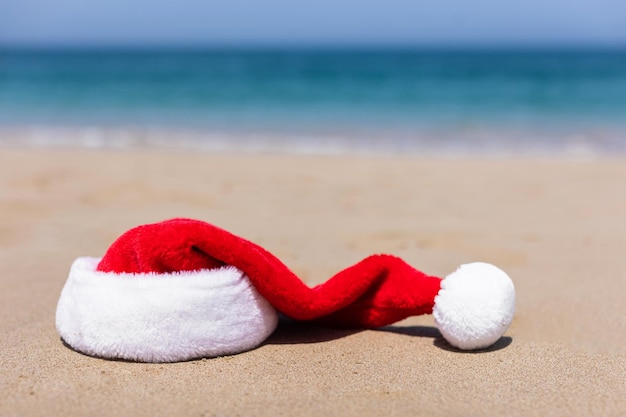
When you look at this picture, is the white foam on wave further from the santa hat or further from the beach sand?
the santa hat

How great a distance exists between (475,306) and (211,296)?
35.2 inches

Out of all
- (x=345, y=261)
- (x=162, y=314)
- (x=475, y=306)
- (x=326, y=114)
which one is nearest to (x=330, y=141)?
(x=326, y=114)

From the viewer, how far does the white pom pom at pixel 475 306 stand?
7.72ft

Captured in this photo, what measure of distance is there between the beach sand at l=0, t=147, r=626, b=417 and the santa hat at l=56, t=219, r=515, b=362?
0.08m

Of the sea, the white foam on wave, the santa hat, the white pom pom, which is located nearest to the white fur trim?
the santa hat

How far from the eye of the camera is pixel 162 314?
222 cm

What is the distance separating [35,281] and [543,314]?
2.37 meters

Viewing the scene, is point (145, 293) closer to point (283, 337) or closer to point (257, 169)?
point (283, 337)

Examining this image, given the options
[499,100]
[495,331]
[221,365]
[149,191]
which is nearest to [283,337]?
[221,365]

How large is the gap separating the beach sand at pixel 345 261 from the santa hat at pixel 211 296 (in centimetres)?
8

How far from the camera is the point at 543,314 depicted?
2.98 meters

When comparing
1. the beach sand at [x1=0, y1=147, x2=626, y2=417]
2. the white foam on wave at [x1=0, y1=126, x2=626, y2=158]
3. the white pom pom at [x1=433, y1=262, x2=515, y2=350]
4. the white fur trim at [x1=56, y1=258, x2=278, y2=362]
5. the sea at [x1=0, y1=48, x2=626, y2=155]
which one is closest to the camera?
the beach sand at [x1=0, y1=147, x2=626, y2=417]

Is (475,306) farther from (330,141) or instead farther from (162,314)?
(330,141)

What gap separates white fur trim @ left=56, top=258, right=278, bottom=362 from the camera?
2234 mm
